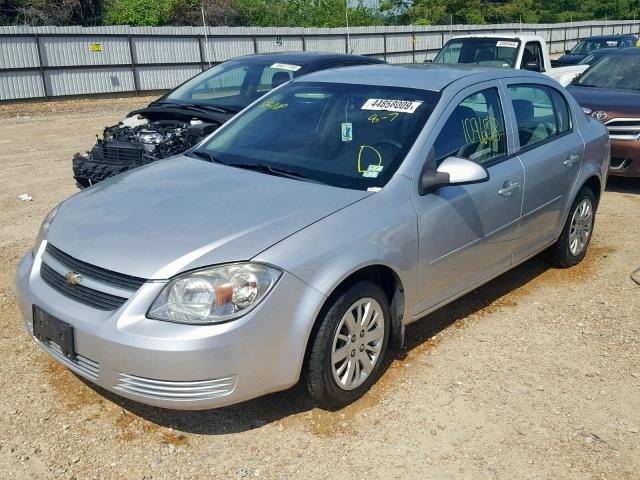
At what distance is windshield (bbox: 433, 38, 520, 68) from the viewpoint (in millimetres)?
11016

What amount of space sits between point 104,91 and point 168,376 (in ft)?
61.4

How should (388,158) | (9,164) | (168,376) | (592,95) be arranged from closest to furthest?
(168,376) → (388,158) → (592,95) → (9,164)

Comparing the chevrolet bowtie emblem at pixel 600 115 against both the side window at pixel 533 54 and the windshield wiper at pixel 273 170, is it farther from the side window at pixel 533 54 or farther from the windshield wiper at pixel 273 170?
the windshield wiper at pixel 273 170

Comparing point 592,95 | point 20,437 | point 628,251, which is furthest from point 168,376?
point 592,95

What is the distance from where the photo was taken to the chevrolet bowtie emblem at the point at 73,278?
3.09 m

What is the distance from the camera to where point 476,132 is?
13.8 feet

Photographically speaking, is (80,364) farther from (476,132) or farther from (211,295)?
(476,132)

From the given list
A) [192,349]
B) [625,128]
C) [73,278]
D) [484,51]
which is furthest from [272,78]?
[484,51]

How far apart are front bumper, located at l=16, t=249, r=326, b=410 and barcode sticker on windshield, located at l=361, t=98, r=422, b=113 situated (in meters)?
1.47

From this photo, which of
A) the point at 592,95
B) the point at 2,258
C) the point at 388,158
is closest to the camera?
the point at 388,158

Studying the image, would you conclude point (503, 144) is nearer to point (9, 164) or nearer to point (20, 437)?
point (20, 437)

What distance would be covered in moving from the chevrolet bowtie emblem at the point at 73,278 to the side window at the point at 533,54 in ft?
30.9

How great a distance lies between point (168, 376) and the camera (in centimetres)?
285

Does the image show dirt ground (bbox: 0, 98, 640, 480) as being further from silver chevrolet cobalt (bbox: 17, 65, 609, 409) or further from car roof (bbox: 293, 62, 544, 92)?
car roof (bbox: 293, 62, 544, 92)
